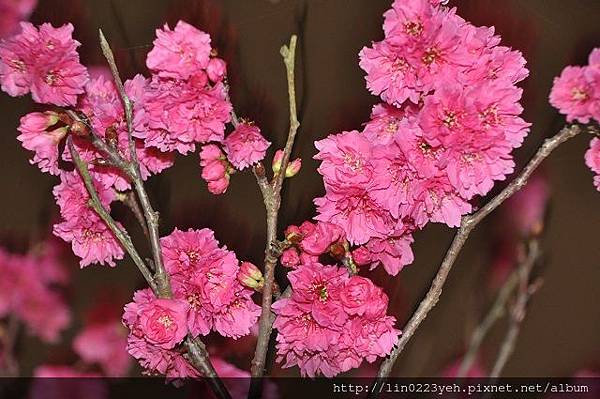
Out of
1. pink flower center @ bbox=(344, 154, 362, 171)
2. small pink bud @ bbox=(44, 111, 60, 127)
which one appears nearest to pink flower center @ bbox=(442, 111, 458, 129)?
pink flower center @ bbox=(344, 154, 362, 171)

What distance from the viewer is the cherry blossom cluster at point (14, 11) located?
97cm

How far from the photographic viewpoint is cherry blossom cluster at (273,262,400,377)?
81cm

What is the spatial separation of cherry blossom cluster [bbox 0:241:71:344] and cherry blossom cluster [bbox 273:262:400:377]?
0.38m

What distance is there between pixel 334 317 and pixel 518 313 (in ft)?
1.08

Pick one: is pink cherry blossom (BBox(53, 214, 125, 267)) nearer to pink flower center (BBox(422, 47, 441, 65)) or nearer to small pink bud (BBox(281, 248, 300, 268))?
small pink bud (BBox(281, 248, 300, 268))

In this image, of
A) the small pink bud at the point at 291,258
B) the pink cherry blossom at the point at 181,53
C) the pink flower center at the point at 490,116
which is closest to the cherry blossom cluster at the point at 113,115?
the pink cherry blossom at the point at 181,53

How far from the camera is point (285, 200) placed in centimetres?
97

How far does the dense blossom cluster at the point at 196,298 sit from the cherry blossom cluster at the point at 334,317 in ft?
0.18

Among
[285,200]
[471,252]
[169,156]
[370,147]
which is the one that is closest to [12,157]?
[169,156]

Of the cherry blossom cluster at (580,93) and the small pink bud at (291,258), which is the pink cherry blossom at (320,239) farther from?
the cherry blossom cluster at (580,93)

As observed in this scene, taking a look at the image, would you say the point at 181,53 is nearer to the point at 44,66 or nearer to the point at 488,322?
the point at 44,66

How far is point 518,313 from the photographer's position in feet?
3.35

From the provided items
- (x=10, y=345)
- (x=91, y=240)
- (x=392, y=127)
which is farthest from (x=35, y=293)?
(x=392, y=127)

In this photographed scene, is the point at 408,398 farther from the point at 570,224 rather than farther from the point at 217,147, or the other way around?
the point at 217,147
